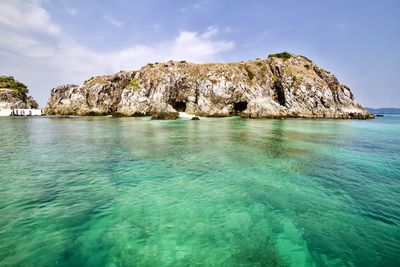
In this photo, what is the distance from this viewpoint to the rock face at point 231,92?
94.7m

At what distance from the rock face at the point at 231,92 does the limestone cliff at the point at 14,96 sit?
102 feet

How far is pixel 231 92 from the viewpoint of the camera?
95938 mm

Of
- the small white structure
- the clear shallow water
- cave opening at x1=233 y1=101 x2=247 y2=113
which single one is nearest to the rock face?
cave opening at x1=233 y1=101 x2=247 y2=113

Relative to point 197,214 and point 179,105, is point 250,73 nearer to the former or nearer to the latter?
point 179,105

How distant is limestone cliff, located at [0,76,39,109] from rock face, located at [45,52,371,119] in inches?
1222

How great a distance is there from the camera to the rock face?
94688mm

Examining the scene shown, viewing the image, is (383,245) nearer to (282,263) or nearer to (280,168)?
(282,263)

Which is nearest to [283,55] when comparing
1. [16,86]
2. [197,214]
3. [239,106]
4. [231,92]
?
[231,92]

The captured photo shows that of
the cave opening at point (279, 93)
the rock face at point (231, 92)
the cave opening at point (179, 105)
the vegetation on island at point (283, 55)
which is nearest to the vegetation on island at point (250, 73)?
the rock face at point (231, 92)

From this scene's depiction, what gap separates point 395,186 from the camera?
11812 mm

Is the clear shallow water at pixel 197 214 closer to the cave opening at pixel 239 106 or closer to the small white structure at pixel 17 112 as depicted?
the cave opening at pixel 239 106

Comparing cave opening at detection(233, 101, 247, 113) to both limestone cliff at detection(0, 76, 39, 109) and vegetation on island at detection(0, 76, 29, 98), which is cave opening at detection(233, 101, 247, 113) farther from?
vegetation on island at detection(0, 76, 29, 98)

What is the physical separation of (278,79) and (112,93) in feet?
261

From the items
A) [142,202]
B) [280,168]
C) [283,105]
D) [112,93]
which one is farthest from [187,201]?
[112,93]
